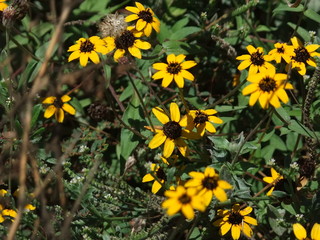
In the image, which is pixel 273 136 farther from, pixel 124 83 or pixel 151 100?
pixel 124 83

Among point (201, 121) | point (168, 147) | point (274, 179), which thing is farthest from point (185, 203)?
point (274, 179)

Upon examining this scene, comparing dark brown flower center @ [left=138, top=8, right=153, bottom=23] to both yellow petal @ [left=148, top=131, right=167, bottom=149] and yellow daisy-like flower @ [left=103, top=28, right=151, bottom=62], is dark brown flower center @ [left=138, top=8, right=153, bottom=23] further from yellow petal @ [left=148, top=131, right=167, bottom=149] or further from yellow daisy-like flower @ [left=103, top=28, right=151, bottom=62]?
yellow petal @ [left=148, top=131, right=167, bottom=149]

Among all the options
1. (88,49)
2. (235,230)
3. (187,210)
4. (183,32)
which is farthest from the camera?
(183,32)

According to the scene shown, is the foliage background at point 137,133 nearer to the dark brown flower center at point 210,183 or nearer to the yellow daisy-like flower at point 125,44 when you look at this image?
the yellow daisy-like flower at point 125,44

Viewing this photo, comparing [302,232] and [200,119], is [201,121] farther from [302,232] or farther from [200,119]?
[302,232]

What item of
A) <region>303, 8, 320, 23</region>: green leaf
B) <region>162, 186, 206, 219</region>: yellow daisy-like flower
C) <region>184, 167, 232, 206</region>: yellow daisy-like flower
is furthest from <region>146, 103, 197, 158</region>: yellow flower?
<region>303, 8, 320, 23</region>: green leaf

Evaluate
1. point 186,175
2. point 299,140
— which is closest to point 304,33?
point 299,140
